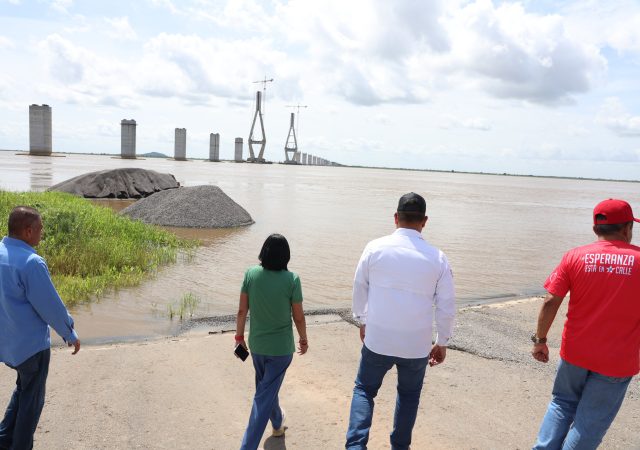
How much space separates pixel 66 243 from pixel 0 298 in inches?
320

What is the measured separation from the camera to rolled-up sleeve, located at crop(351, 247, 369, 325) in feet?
11.6

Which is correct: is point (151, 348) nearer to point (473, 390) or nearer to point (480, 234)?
point (473, 390)

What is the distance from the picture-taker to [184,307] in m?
8.16

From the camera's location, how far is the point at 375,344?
3430 millimetres

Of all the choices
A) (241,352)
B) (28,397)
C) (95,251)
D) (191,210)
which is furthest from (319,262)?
(28,397)

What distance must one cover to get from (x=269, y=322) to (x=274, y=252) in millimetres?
526

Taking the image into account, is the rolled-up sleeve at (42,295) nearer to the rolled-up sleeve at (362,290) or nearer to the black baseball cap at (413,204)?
the rolled-up sleeve at (362,290)

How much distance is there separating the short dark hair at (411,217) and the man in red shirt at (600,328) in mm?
948

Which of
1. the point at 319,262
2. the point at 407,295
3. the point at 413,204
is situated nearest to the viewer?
the point at 407,295

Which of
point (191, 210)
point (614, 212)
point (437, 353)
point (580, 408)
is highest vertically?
point (614, 212)

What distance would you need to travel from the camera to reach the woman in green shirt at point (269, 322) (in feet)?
11.7

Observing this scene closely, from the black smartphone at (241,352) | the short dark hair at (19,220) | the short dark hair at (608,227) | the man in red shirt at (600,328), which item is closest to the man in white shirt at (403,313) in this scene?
the man in red shirt at (600,328)

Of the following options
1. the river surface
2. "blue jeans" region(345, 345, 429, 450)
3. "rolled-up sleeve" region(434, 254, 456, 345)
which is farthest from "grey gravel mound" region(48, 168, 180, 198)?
"rolled-up sleeve" region(434, 254, 456, 345)

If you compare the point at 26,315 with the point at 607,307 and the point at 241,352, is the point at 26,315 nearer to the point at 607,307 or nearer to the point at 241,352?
the point at 241,352
